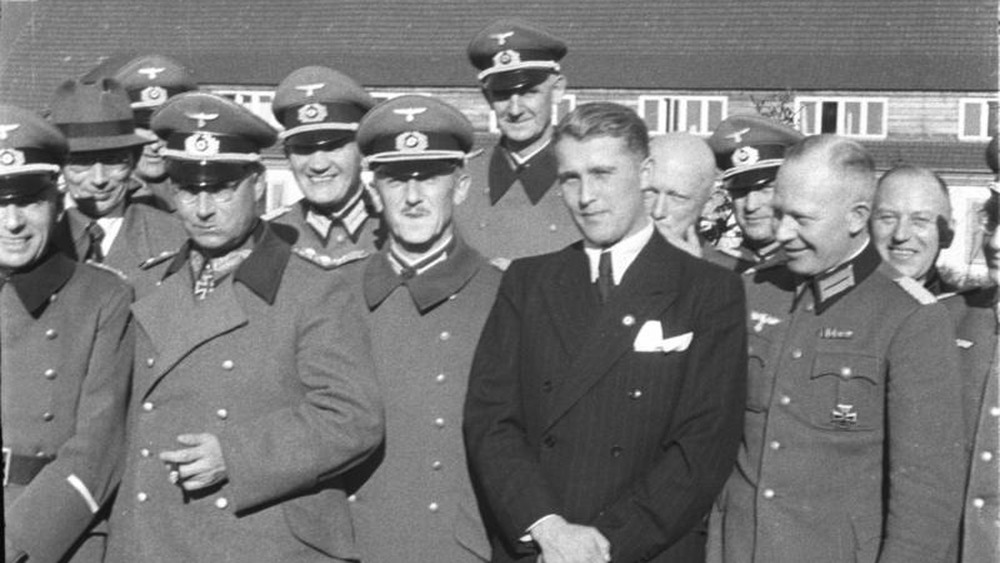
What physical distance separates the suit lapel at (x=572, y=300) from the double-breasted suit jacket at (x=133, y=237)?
201 cm

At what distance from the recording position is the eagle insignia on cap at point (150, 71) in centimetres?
754

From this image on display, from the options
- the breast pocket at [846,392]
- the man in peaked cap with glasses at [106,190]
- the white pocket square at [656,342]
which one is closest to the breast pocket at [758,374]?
the breast pocket at [846,392]

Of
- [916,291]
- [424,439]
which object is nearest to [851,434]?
[916,291]

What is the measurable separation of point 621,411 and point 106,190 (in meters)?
2.95

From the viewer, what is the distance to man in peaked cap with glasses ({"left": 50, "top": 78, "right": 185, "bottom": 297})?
6305mm

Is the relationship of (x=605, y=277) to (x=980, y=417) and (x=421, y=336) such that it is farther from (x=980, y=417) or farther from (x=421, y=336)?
(x=980, y=417)

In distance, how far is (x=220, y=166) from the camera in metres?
4.98

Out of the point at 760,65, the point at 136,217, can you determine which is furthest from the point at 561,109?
the point at 136,217

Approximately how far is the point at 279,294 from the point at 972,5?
35.1 m

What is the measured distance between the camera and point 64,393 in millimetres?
5094

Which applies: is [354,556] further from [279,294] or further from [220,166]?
[220,166]

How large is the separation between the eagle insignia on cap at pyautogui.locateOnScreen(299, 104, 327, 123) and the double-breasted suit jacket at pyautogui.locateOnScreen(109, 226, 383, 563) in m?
1.62

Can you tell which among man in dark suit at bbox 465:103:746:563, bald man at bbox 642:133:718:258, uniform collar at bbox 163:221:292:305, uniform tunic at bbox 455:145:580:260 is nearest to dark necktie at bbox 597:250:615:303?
man in dark suit at bbox 465:103:746:563

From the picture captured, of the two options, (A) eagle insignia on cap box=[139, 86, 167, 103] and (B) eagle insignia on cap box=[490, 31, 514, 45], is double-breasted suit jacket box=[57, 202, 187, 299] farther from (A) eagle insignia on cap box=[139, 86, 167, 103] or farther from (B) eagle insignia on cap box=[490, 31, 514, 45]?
(B) eagle insignia on cap box=[490, 31, 514, 45]
